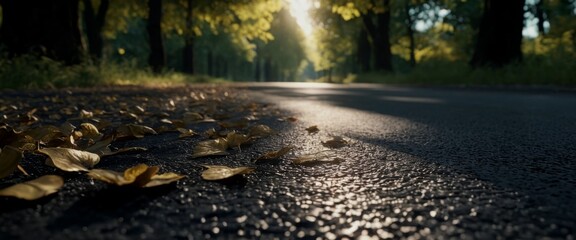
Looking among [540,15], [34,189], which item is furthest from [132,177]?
[540,15]

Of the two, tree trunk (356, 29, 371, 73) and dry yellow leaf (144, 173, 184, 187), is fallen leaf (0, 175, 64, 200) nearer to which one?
dry yellow leaf (144, 173, 184, 187)

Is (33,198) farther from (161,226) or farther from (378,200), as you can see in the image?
(378,200)

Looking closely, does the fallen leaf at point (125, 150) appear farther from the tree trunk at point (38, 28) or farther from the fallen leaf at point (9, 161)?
the tree trunk at point (38, 28)

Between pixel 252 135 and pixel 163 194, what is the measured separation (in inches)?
48.7

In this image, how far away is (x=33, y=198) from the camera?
0.93 m

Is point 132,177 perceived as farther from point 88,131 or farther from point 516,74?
point 516,74

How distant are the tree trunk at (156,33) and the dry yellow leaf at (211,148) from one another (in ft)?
45.9

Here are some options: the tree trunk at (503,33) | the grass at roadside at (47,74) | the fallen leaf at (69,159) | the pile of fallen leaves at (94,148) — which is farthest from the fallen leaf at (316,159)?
the tree trunk at (503,33)

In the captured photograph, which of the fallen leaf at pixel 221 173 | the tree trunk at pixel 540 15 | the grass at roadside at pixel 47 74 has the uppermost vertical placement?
the tree trunk at pixel 540 15

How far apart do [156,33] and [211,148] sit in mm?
14383

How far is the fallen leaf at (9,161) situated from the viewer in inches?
46.1

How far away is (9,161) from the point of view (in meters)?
1.18

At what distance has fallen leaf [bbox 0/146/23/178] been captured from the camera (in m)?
1.17

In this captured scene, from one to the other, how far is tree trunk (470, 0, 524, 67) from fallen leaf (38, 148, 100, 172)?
11589 millimetres
